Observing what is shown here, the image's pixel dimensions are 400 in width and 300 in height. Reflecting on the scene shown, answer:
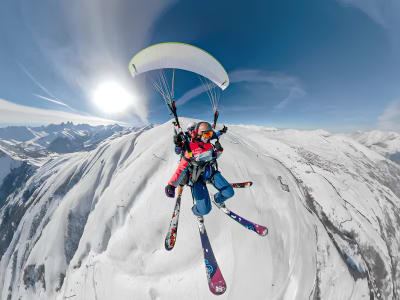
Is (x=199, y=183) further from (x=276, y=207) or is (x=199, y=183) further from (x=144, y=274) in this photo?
(x=144, y=274)

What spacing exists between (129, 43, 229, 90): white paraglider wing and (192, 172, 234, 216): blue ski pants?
7202 mm

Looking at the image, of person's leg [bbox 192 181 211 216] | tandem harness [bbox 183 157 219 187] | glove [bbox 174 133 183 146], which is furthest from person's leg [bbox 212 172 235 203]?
glove [bbox 174 133 183 146]

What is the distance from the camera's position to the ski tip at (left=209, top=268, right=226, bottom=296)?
5.21 m

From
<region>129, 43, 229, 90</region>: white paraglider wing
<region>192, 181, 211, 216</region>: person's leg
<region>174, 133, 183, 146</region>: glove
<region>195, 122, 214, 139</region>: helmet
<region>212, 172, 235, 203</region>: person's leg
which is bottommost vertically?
<region>192, 181, 211, 216</region>: person's leg

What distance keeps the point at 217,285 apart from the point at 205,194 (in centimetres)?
318

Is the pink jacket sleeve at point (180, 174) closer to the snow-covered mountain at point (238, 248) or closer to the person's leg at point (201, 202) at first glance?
the person's leg at point (201, 202)

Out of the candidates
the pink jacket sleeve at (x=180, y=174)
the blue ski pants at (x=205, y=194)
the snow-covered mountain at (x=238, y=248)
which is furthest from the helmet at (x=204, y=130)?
the snow-covered mountain at (x=238, y=248)

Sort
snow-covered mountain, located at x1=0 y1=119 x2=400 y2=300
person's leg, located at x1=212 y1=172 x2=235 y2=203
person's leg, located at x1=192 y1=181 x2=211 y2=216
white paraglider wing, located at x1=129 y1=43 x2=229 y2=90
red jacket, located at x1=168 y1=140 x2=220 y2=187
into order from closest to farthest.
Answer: person's leg, located at x1=192 y1=181 x2=211 y2=216 → red jacket, located at x1=168 y1=140 x2=220 y2=187 → person's leg, located at x1=212 y1=172 x2=235 y2=203 → snow-covered mountain, located at x1=0 y1=119 x2=400 y2=300 → white paraglider wing, located at x1=129 y1=43 x2=229 y2=90

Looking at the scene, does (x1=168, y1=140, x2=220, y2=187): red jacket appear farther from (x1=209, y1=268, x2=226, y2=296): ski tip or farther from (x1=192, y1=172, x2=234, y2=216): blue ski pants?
(x1=209, y1=268, x2=226, y2=296): ski tip

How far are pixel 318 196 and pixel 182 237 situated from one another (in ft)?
52.5

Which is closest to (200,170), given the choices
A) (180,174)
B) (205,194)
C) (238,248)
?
(180,174)

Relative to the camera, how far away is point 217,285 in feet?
17.6

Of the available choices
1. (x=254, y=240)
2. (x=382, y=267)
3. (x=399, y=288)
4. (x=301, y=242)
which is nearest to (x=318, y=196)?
(x=382, y=267)

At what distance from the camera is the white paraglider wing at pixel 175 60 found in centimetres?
825
